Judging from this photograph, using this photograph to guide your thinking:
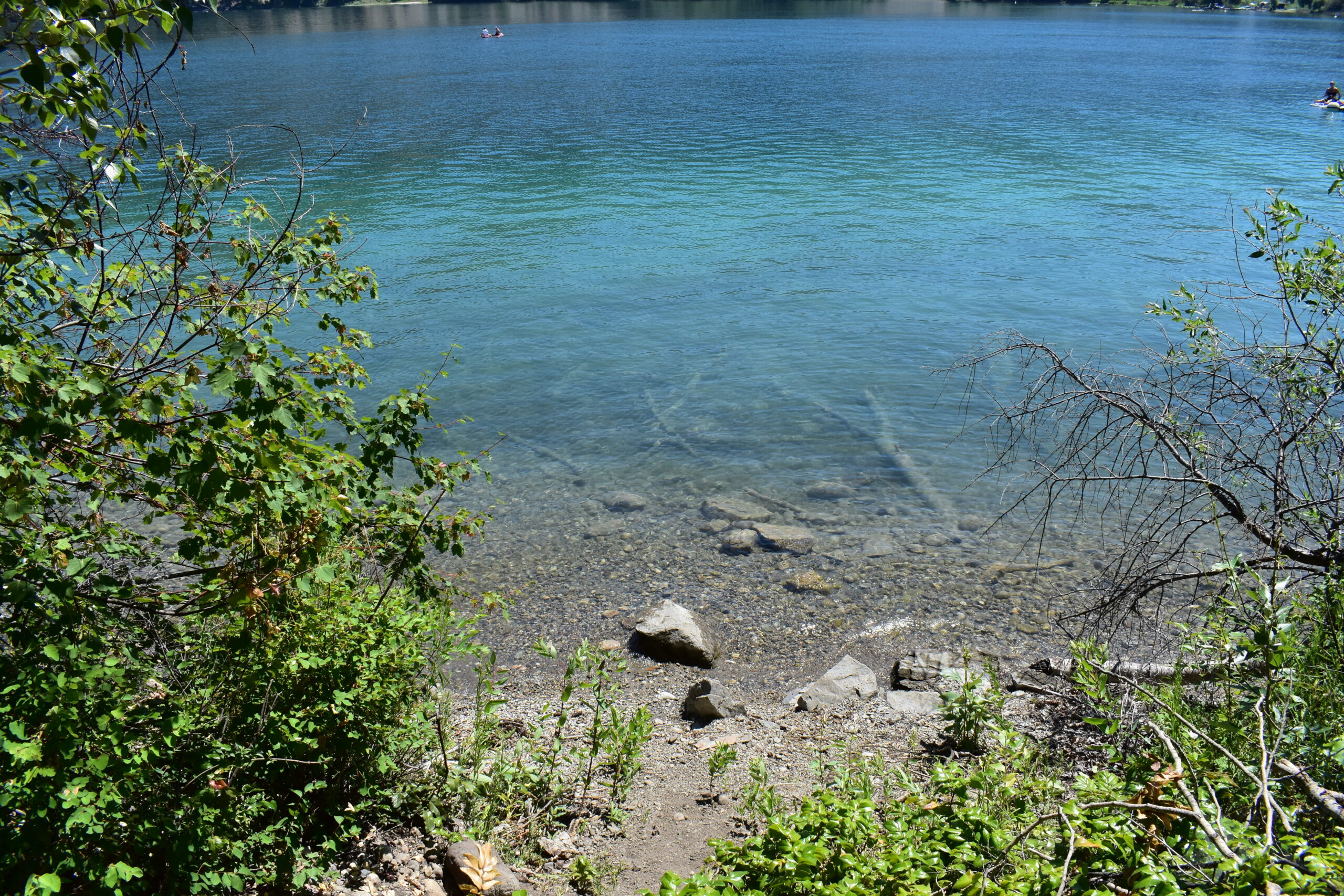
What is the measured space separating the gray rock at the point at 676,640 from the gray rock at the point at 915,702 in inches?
59.4

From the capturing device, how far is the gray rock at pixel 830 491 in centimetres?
1033

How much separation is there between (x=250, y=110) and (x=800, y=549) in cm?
3806

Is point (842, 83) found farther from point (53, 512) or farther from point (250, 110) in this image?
point (53, 512)

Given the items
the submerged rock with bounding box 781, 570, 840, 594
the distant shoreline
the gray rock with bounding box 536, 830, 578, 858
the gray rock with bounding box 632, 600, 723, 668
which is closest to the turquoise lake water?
the submerged rock with bounding box 781, 570, 840, 594

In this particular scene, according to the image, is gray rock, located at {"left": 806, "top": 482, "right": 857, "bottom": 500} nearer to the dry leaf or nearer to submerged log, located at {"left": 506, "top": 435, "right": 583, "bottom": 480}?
submerged log, located at {"left": 506, "top": 435, "right": 583, "bottom": 480}

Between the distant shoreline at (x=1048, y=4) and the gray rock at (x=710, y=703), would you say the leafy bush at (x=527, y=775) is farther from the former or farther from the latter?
the distant shoreline at (x=1048, y=4)

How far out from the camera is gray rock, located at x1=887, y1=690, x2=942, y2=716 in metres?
6.18

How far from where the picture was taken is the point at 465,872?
404cm

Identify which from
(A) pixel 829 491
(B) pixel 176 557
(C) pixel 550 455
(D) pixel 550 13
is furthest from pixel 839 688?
(D) pixel 550 13

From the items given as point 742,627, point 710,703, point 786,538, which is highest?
point 710,703

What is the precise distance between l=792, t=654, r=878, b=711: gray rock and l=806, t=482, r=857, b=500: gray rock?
11.5ft

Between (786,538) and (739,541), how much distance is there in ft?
1.65

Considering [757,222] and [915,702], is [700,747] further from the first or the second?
[757,222]

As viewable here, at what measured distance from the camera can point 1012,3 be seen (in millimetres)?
118438
